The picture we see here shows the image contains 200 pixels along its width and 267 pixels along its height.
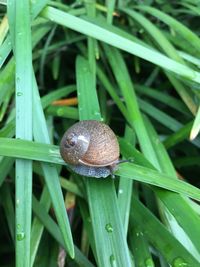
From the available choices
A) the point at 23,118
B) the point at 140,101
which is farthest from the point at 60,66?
the point at 23,118

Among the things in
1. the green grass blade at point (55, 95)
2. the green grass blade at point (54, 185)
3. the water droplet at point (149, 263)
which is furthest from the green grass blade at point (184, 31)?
the water droplet at point (149, 263)

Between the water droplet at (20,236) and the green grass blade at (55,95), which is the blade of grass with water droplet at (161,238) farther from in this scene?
the green grass blade at (55,95)

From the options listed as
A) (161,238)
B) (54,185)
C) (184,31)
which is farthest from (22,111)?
(184,31)

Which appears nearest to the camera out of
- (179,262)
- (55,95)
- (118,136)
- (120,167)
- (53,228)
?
(179,262)

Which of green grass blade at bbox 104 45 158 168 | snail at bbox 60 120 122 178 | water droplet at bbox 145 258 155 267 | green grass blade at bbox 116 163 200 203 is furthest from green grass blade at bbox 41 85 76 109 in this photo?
water droplet at bbox 145 258 155 267

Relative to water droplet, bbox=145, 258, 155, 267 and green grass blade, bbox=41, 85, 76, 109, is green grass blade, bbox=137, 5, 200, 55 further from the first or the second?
water droplet, bbox=145, 258, 155, 267

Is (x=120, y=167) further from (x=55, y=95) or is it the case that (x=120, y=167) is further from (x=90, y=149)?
(x=55, y=95)
